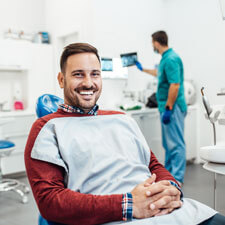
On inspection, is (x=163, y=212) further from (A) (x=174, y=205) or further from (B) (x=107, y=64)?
(B) (x=107, y=64)

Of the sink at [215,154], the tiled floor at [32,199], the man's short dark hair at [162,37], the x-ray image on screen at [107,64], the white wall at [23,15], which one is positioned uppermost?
the white wall at [23,15]

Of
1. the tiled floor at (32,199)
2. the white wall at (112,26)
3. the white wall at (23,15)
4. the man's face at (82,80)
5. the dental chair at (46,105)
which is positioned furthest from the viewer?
the white wall at (23,15)

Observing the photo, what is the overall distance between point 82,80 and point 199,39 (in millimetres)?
2769

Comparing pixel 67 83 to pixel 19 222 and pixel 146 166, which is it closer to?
pixel 146 166

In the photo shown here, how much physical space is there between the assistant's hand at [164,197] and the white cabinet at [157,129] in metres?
2.21

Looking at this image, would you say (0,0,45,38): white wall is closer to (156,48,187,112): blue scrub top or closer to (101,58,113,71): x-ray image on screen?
(101,58,113,71): x-ray image on screen

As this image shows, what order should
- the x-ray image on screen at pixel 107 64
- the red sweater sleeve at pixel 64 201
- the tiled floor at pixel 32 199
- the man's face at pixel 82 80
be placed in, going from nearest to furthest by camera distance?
the red sweater sleeve at pixel 64 201
the man's face at pixel 82 80
the tiled floor at pixel 32 199
the x-ray image on screen at pixel 107 64

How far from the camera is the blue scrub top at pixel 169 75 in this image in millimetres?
2748

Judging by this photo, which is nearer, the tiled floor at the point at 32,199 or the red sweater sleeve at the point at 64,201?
the red sweater sleeve at the point at 64,201

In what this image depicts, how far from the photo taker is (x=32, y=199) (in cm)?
268

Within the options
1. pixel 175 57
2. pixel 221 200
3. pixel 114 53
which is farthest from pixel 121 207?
pixel 114 53

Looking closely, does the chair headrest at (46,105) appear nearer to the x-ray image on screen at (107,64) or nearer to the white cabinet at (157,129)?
the white cabinet at (157,129)

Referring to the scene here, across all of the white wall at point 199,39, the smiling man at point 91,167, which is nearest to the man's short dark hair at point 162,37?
the white wall at point 199,39

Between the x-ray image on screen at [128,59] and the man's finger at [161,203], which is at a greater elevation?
the x-ray image on screen at [128,59]
